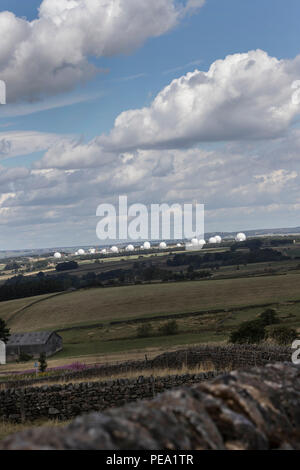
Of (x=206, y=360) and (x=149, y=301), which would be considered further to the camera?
(x=149, y=301)

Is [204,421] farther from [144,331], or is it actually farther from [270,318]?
[144,331]

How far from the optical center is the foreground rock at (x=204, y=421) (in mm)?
3252

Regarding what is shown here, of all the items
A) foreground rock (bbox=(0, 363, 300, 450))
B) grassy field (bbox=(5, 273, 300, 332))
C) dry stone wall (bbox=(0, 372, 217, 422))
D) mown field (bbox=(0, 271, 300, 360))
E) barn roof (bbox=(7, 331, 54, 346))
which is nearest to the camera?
foreground rock (bbox=(0, 363, 300, 450))

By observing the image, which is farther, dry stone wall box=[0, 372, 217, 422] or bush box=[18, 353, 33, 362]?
bush box=[18, 353, 33, 362]

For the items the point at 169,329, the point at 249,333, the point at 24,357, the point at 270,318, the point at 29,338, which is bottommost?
the point at 24,357

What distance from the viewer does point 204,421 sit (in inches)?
150

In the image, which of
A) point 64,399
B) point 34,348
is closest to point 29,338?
point 34,348

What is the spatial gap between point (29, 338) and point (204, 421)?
66.8 m

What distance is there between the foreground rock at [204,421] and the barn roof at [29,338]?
61365 millimetres

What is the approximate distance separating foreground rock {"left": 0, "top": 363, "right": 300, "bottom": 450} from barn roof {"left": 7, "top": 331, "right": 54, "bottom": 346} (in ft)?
201

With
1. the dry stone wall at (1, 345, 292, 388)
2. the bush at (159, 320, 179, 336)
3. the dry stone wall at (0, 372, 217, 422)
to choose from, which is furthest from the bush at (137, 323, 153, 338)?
the dry stone wall at (0, 372, 217, 422)

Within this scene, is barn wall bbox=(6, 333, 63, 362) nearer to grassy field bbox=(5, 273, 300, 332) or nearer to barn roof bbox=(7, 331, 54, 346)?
barn roof bbox=(7, 331, 54, 346)

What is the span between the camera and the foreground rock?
10.7 ft

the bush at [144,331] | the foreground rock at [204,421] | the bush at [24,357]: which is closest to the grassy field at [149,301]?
the bush at [144,331]
